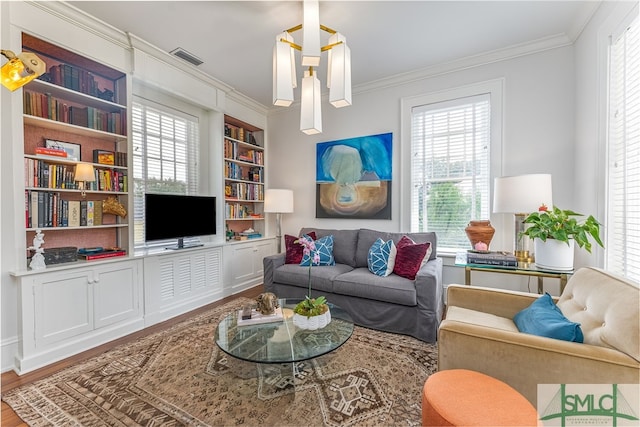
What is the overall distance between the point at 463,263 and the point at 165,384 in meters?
2.54

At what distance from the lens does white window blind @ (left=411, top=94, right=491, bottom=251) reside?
316cm

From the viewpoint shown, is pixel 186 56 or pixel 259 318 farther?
pixel 186 56

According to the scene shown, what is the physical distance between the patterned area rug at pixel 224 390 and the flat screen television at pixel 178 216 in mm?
1192

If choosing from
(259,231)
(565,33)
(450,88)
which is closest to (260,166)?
(259,231)

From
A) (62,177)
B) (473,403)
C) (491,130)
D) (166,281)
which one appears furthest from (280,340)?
(491,130)

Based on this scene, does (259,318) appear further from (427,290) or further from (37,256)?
(37,256)

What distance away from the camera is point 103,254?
2.53m

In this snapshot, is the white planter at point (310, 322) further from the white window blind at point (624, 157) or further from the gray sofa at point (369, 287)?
the white window blind at point (624, 157)

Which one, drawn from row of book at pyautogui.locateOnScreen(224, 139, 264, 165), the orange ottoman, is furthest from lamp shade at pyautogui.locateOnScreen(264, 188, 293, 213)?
the orange ottoman

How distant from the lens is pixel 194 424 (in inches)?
59.1

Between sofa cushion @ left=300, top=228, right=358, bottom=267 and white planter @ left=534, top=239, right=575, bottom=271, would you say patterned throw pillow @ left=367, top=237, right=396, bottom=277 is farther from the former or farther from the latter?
white planter @ left=534, top=239, right=575, bottom=271

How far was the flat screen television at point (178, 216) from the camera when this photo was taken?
2922mm

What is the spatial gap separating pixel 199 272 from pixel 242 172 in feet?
5.75

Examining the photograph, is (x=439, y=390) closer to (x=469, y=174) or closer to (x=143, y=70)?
(x=469, y=174)
